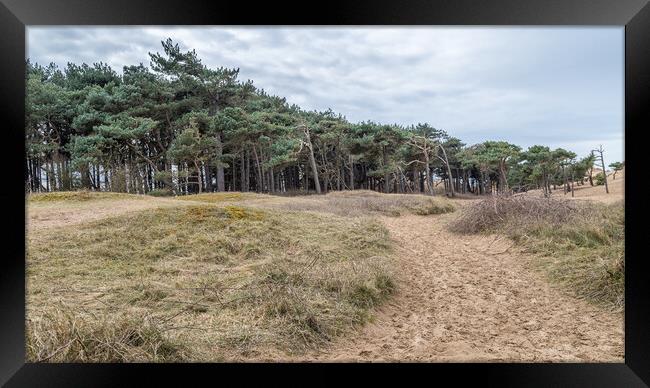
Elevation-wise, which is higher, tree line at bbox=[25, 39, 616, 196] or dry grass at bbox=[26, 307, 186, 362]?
tree line at bbox=[25, 39, 616, 196]

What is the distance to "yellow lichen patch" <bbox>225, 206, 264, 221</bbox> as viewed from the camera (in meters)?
4.63

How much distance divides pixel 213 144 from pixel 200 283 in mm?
2692

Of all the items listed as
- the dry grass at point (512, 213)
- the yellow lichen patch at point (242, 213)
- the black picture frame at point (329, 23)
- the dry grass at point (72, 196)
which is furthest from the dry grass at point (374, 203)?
the black picture frame at point (329, 23)

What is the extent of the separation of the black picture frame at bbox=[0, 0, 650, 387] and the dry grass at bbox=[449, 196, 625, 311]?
1.10m

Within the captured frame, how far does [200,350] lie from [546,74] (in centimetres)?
408

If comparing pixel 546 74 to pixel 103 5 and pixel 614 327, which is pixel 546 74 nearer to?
pixel 614 327

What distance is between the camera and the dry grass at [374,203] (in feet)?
18.5

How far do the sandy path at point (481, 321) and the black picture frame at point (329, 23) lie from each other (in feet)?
1.68

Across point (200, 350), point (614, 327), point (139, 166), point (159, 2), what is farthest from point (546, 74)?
point (139, 166)

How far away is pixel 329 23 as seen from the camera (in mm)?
1523

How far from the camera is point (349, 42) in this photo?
4457 mm

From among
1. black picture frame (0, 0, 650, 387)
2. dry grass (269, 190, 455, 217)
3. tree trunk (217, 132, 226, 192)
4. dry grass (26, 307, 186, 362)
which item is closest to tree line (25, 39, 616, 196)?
tree trunk (217, 132, 226, 192)

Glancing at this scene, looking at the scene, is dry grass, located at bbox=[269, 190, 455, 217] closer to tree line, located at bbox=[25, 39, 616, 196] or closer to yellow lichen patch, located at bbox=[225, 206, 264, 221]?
tree line, located at bbox=[25, 39, 616, 196]

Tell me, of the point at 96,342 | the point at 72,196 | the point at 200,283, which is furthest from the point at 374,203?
the point at 96,342
